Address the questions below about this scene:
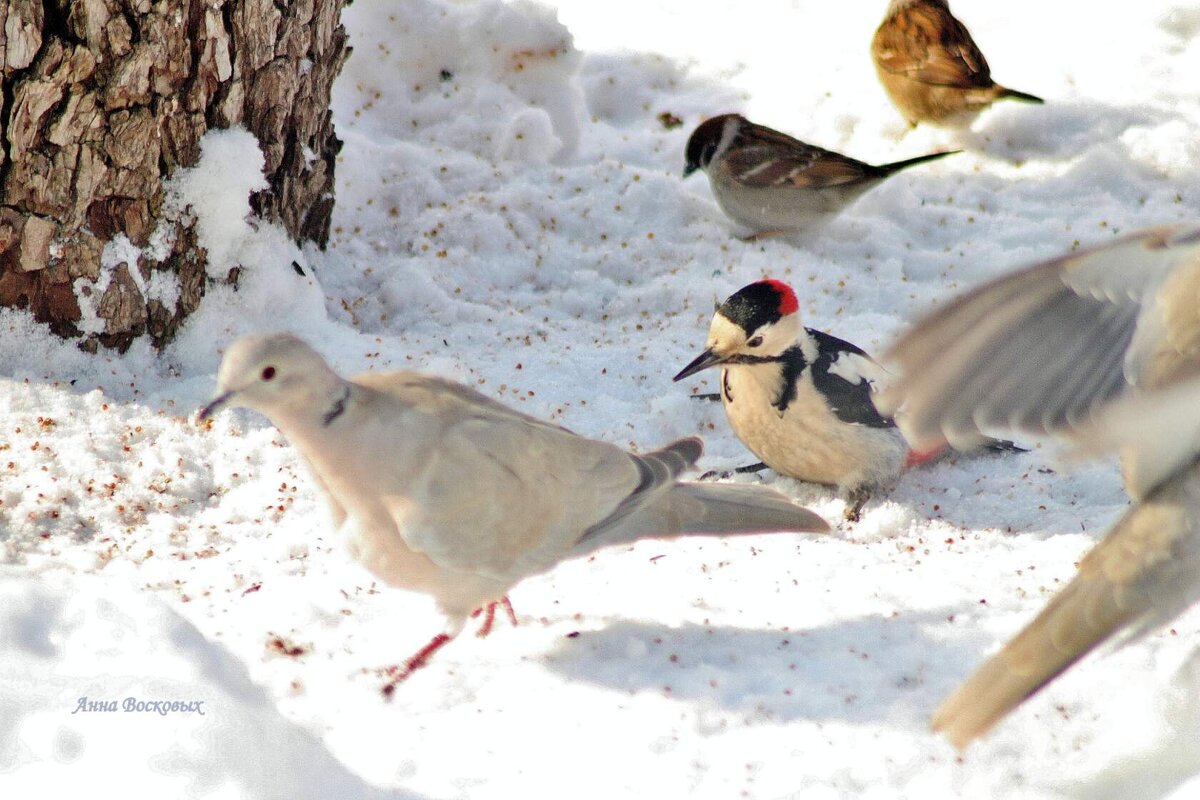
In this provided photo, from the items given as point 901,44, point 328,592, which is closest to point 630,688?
point 328,592

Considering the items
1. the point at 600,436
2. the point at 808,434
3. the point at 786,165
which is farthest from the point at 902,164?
the point at 600,436

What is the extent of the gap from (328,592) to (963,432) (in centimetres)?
182

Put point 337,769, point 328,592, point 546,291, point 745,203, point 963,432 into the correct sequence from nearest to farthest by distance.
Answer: point 963,432, point 337,769, point 328,592, point 546,291, point 745,203

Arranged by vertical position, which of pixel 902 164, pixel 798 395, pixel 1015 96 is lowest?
pixel 798 395

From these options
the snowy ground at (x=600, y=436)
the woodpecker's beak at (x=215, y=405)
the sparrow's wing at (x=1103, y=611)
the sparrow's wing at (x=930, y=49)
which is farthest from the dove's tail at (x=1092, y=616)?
the sparrow's wing at (x=930, y=49)

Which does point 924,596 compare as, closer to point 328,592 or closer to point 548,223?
point 328,592

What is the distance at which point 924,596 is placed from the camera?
3.61 metres

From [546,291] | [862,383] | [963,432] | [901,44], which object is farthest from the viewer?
[901,44]

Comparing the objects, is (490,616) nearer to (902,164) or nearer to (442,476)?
(442,476)

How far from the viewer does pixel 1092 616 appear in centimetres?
263

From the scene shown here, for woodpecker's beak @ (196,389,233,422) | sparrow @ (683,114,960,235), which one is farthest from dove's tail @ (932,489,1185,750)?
sparrow @ (683,114,960,235)

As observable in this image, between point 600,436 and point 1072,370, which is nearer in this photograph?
point 1072,370

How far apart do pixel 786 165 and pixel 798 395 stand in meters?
2.21


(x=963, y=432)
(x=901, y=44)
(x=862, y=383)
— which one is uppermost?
(x=901, y=44)
